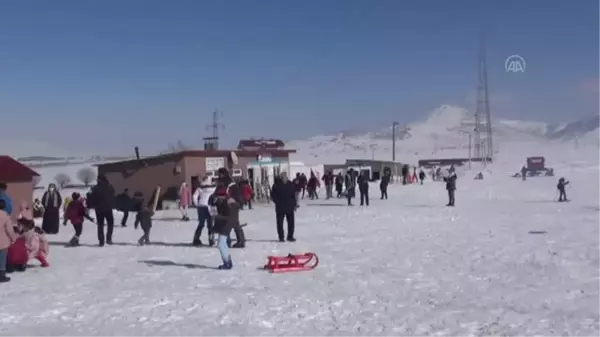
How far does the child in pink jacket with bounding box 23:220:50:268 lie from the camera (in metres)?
12.5

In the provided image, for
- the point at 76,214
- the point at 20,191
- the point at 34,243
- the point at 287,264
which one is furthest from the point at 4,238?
the point at 20,191

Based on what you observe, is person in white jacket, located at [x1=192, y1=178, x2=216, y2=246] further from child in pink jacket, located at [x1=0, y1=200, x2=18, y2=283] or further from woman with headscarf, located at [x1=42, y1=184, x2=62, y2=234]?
woman with headscarf, located at [x1=42, y1=184, x2=62, y2=234]

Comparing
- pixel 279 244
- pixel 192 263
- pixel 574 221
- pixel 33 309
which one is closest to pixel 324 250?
pixel 279 244

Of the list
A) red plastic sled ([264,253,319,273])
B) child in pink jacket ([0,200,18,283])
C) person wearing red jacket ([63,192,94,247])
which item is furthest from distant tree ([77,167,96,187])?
red plastic sled ([264,253,319,273])

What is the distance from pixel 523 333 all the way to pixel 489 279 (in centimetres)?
327

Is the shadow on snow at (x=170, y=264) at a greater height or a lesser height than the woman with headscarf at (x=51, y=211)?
lesser

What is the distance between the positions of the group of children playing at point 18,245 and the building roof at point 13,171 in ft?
40.2

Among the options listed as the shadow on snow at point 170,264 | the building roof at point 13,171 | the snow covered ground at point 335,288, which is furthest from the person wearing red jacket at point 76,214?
the building roof at point 13,171

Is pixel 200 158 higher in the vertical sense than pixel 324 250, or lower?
higher

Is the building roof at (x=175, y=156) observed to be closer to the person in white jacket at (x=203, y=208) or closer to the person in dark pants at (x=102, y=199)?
the person in dark pants at (x=102, y=199)

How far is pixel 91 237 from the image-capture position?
1862 cm

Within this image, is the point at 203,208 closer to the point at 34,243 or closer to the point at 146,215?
the point at 146,215

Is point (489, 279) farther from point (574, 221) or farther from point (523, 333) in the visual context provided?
point (574, 221)

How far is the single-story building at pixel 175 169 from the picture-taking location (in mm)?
31391
